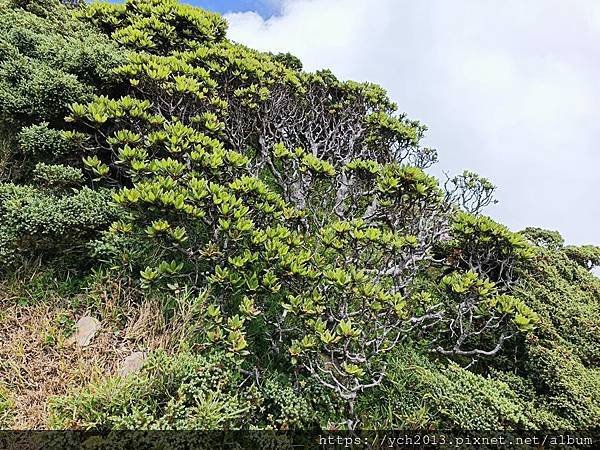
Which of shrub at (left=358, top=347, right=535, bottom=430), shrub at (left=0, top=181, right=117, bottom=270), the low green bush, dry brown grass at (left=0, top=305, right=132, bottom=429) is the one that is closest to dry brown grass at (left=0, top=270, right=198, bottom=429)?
dry brown grass at (left=0, top=305, right=132, bottom=429)

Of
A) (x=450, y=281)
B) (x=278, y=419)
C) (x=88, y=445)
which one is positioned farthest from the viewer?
(x=450, y=281)

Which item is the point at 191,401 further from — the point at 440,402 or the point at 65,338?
the point at 440,402

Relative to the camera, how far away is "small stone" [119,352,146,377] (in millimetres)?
3023

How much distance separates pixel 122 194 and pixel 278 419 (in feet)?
6.40

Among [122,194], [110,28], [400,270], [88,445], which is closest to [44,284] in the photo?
[122,194]

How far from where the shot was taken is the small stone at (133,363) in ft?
9.92

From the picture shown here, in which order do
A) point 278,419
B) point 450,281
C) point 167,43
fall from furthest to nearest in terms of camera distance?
point 167,43, point 450,281, point 278,419

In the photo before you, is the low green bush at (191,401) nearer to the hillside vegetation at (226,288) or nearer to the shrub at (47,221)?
the hillside vegetation at (226,288)

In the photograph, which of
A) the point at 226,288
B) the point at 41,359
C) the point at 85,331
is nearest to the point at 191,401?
the point at 226,288

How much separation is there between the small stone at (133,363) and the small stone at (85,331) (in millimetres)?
396

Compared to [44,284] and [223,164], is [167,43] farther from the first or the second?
[44,284]

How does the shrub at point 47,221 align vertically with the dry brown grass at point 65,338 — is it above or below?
above

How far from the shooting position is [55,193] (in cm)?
389

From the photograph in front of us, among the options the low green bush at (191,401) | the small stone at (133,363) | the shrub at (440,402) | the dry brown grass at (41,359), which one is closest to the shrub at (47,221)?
the dry brown grass at (41,359)
